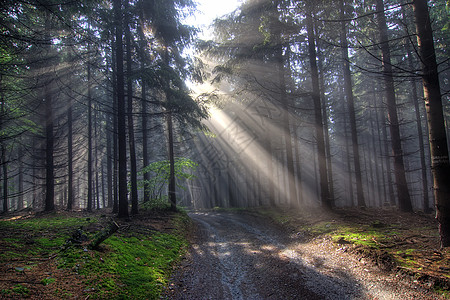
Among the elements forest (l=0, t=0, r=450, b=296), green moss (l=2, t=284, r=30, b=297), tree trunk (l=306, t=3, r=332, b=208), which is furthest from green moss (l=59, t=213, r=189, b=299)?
tree trunk (l=306, t=3, r=332, b=208)

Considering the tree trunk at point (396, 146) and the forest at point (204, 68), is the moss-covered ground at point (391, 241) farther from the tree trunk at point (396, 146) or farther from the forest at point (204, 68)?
the tree trunk at point (396, 146)

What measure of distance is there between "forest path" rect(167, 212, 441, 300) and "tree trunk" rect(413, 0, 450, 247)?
6.95 feet

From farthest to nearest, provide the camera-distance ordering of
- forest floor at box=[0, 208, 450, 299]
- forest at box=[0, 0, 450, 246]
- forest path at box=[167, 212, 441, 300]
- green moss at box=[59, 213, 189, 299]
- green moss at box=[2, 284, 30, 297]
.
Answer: forest at box=[0, 0, 450, 246] < forest path at box=[167, 212, 441, 300] < green moss at box=[59, 213, 189, 299] < forest floor at box=[0, 208, 450, 299] < green moss at box=[2, 284, 30, 297]

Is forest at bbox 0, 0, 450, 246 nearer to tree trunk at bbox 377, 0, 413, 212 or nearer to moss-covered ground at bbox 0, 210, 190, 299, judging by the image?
tree trunk at bbox 377, 0, 413, 212

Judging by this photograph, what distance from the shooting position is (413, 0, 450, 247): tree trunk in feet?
17.9

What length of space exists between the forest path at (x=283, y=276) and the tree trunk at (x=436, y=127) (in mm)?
2119

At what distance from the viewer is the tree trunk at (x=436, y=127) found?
5.45 metres

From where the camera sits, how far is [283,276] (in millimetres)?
5602

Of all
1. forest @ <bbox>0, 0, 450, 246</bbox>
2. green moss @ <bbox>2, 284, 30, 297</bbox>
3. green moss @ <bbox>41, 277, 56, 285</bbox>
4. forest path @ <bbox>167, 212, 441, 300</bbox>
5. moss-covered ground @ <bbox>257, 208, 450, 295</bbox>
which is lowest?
forest path @ <bbox>167, 212, 441, 300</bbox>

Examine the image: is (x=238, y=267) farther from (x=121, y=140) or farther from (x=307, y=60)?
(x=307, y=60)

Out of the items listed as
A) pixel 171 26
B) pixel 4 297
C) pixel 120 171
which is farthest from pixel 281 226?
pixel 171 26

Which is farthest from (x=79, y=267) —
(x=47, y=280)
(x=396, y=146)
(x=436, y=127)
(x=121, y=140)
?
A: (x=396, y=146)

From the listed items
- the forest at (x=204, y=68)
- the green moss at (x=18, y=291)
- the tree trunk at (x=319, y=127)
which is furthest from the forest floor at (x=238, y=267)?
the tree trunk at (x=319, y=127)

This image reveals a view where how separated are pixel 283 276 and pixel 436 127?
5181 millimetres
